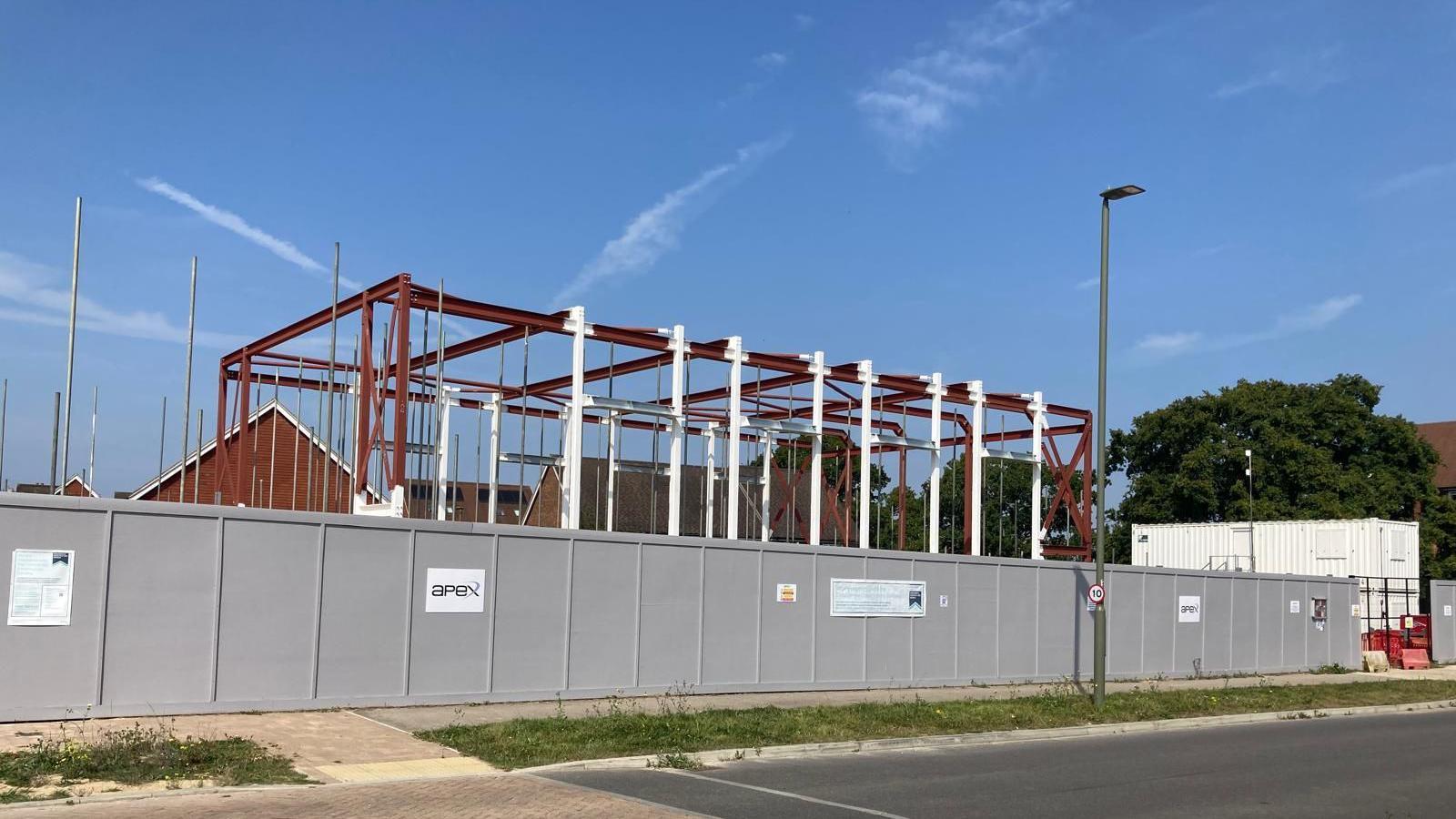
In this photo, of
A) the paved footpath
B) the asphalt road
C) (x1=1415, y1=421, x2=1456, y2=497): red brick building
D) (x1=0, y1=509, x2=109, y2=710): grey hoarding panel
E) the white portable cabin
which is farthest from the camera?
(x1=1415, y1=421, x2=1456, y2=497): red brick building

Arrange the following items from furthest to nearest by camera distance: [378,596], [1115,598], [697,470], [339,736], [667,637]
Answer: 1. [697,470]
2. [1115,598]
3. [667,637]
4. [378,596]
5. [339,736]

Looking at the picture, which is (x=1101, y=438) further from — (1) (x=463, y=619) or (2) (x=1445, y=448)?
(2) (x=1445, y=448)

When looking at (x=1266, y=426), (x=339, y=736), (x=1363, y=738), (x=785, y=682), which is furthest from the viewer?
(x=1266, y=426)

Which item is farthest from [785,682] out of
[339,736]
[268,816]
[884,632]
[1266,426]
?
[1266,426]

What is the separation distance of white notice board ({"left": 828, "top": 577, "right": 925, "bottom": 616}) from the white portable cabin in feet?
62.1

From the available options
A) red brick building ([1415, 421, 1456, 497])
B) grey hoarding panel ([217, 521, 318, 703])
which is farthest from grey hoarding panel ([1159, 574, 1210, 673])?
red brick building ([1415, 421, 1456, 497])

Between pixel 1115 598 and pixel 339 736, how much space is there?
19132mm

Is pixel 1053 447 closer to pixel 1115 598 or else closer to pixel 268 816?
pixel 1115 598

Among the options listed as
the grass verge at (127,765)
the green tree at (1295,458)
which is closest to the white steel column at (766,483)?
the grass verge at (127,765)

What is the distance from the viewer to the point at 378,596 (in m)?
18.5

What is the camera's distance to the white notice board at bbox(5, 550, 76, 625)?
51.0 ft

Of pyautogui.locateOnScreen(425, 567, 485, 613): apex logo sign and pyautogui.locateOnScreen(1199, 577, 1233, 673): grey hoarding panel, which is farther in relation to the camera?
pyautogui.locateOnScreen(1199, 577, 1233, 673): grey hoarding panel

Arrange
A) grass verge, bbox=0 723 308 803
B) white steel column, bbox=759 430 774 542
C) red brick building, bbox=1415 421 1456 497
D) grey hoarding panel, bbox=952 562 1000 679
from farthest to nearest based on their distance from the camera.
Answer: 1. red brick building, bbox=1415 421 1456 497
2. white steel column, bbox=759 430 774 542
3. grey hoarding panel, bbox=952 562 1000 679
4. grass verge, bbox=0 723 308 803

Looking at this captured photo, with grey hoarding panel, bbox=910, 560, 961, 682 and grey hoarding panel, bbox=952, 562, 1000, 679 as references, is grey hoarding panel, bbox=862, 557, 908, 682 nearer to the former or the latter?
grey hoarding panel, bbox=910, 560, 961, 682
